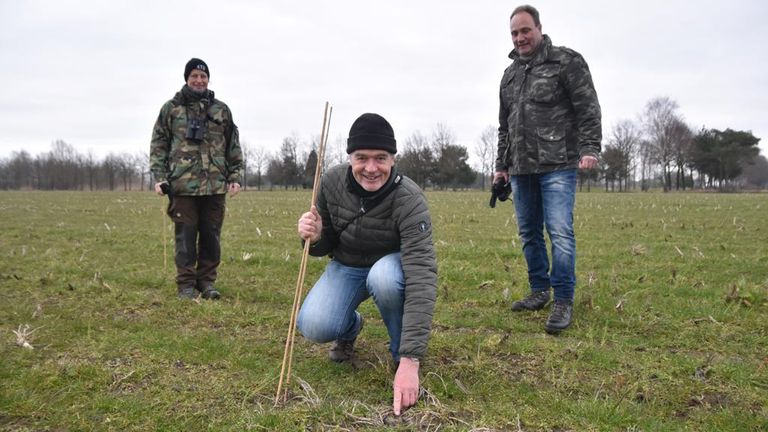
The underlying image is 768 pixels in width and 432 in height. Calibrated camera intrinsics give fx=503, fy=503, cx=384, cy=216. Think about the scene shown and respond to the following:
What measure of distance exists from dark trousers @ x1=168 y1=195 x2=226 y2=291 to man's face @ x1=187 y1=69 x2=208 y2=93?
1.22m

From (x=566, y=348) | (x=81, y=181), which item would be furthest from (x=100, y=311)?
(x=81, y=181)

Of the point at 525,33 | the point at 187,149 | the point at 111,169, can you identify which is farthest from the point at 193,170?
the point at 111,169

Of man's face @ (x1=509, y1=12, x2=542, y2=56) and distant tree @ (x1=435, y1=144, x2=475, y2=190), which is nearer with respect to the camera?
man's face @ (x1=509, y1=12, x2=542, y2=56)

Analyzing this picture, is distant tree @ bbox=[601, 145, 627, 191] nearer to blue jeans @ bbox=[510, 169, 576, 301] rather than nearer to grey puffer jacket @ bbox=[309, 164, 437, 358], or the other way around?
blue jeans @ bbox=[510, 169, 576, 301]

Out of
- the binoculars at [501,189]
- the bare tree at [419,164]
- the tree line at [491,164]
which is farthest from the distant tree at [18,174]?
the binoculars at [501,189]

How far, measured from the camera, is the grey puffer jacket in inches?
121

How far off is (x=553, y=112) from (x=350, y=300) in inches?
101

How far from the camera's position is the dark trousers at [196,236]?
18.6 ft

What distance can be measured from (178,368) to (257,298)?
2077 millimetres

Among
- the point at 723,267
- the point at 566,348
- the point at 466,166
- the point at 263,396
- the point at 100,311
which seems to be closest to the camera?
the point at 263,396

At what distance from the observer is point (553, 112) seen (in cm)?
461

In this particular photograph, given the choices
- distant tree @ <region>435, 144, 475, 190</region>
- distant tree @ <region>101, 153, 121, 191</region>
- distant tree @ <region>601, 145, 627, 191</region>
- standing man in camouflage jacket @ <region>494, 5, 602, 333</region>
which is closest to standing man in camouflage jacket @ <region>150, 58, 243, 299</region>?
standing man in camouflage jacket @ <region>494, 5, 602, 333</region>

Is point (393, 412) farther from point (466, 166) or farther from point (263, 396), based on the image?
point (466, 166)

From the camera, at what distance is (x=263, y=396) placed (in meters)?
3.12
